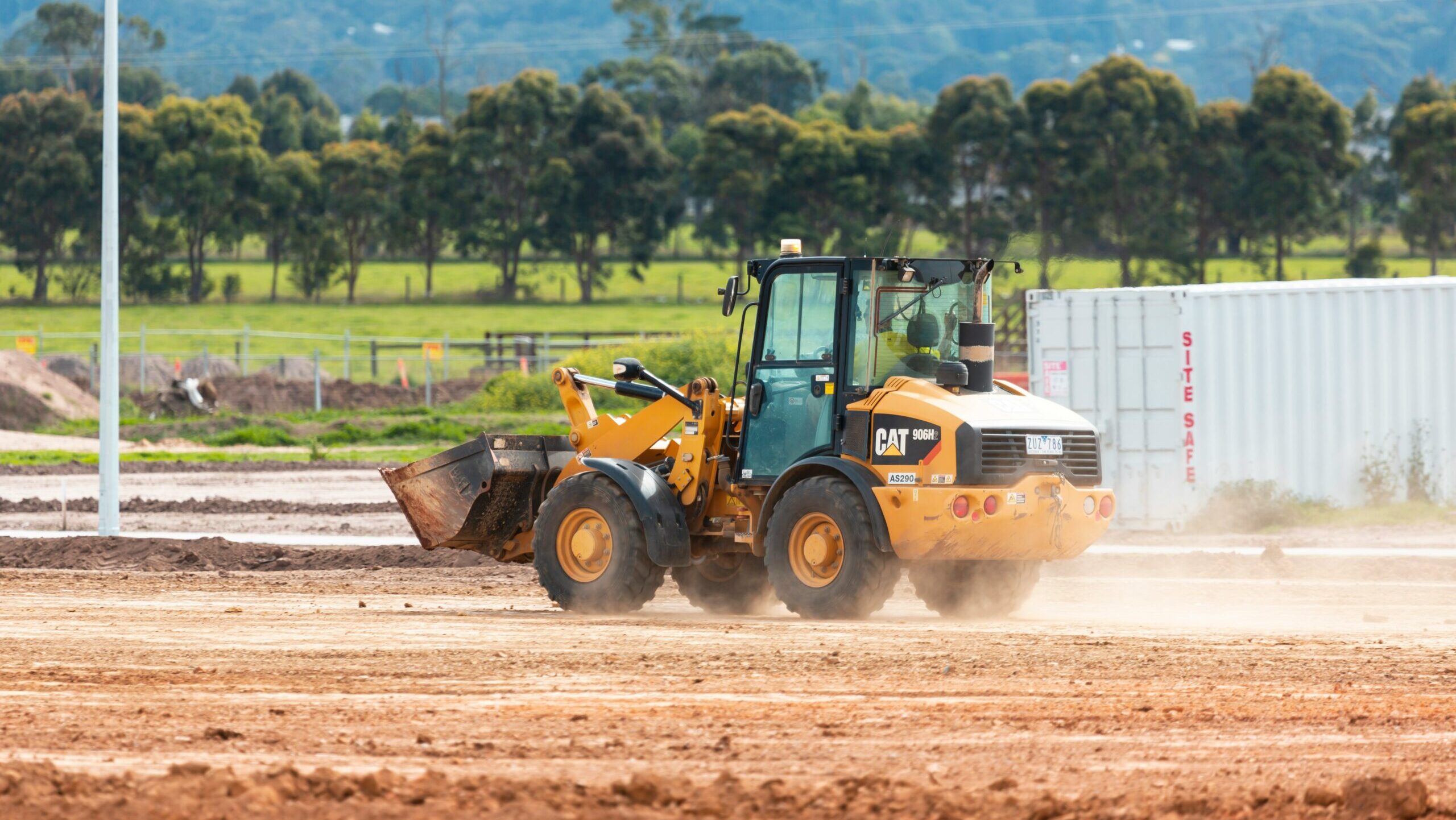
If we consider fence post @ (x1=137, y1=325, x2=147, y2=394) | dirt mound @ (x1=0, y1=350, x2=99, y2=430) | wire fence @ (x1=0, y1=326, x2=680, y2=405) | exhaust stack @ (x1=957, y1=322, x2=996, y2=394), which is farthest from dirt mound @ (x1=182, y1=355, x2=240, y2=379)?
exhaust stack @ (x1=957, y1=322, x2=996, y2=394)

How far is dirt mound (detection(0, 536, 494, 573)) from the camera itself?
1728 cm

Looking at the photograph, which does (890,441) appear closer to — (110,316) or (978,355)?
(978,355)

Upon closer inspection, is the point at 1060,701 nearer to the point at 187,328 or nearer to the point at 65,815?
the point at 65,815

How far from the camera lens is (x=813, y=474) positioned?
12188 millimetres

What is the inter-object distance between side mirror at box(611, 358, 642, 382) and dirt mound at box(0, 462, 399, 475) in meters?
17.3

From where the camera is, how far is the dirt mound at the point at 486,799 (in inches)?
244

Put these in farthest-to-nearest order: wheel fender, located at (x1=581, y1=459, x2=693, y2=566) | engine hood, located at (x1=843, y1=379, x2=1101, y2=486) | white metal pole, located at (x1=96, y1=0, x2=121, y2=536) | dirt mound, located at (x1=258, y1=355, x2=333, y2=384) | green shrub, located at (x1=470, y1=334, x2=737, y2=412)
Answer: dirt mound, located at (x1=258, y1=355, x2=333, y2=384) → green shrub, located at (x1=470, y1=334, x2=737, y2=412) → white metal pole, located at (x1=96, y1=0, x2=121, y2=536) → wheel fender, located at (x1=581, y1=459, x2=693, y2=566) → engine hood, located at (x1=843, y1=379, x2=1101, y2=486)

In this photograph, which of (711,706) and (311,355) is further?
(311,355)

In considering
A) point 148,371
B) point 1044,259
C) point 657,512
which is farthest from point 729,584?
point 148,371

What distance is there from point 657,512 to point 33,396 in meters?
30.2

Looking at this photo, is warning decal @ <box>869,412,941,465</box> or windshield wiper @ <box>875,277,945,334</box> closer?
warning decal @ <box>869,412,941,465</box>

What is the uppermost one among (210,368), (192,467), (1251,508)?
(210,368)

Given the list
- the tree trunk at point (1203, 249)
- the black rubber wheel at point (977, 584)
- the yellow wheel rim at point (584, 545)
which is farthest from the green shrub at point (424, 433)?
the tree trunk at point (1203, 249)

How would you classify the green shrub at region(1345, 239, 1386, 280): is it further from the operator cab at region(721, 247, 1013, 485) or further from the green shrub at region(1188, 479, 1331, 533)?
the operator cab at region(721, 247, 1013, 485)
